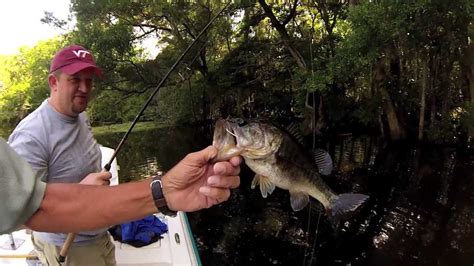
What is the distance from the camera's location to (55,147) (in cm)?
292

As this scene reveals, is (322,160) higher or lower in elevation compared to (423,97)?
higher

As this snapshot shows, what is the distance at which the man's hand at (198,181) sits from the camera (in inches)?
67.1

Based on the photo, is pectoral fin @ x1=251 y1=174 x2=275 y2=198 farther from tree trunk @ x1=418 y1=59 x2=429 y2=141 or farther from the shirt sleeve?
tree trunk @ x1=418 y1=59 x2=429 y2=141

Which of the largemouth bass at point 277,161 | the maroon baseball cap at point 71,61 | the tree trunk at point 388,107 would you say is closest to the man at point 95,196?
the largemouth bass at point 277,161

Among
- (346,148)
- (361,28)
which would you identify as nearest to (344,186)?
(361,28)

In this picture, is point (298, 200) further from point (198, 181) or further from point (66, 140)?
point (66, 140)

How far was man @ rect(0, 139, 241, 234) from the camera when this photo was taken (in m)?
1.32

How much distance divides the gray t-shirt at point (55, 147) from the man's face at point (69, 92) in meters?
0.06

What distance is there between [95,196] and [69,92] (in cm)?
190

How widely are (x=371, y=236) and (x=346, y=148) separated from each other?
10514mm

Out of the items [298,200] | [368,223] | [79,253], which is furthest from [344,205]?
[368,223]

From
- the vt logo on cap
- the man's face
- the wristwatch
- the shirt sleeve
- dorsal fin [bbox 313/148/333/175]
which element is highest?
the vt logo on cap

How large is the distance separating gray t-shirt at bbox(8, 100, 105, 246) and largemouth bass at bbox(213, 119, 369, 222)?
1440 millimetres

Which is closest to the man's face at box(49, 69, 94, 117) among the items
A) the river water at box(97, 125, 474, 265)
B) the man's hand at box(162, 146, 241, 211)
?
the man's hand at box(162, 146, 241, 211)
